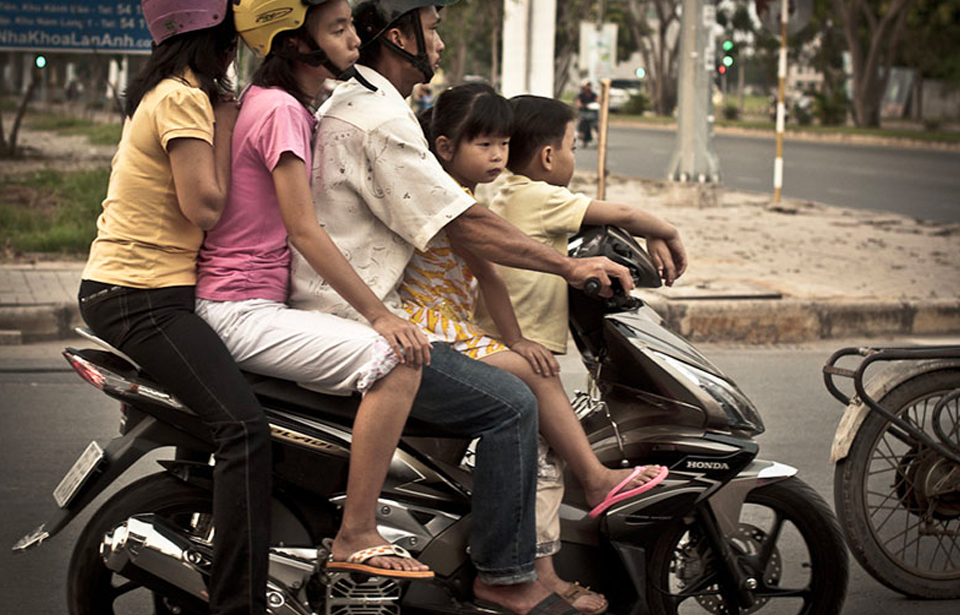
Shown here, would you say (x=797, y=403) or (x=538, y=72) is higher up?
(x=538, y=72)

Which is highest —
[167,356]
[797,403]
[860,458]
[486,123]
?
[486,123]

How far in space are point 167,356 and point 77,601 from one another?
0.65m

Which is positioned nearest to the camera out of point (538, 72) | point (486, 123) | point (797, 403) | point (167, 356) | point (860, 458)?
point (167, 356)

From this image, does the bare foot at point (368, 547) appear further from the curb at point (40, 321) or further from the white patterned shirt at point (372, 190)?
the curb at point (40, 321)

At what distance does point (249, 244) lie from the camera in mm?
3100

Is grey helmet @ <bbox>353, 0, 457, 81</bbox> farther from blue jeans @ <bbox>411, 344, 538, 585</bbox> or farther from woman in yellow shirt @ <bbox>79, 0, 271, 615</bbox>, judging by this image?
blue jeans @ <bbox>411, 344, 538, 585</bbox>

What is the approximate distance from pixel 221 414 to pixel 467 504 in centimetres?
65

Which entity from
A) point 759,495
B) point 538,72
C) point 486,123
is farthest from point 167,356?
point 538,72

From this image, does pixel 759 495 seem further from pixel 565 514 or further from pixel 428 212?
pixel 428 212

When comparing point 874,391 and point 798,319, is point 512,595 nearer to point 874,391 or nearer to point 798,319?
point 874,391

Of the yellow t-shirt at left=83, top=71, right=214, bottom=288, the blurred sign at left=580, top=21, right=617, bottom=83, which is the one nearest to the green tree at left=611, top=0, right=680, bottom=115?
the blurred sign at left=580, top=21, right=617, bottom=83

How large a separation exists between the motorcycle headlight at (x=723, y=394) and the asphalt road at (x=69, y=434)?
0.69 metres

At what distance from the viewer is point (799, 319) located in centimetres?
812

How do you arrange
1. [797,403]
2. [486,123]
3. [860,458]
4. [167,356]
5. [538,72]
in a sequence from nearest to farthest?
[167,356] < [486,123] < [860,458] < [797,403] < [538,72]
